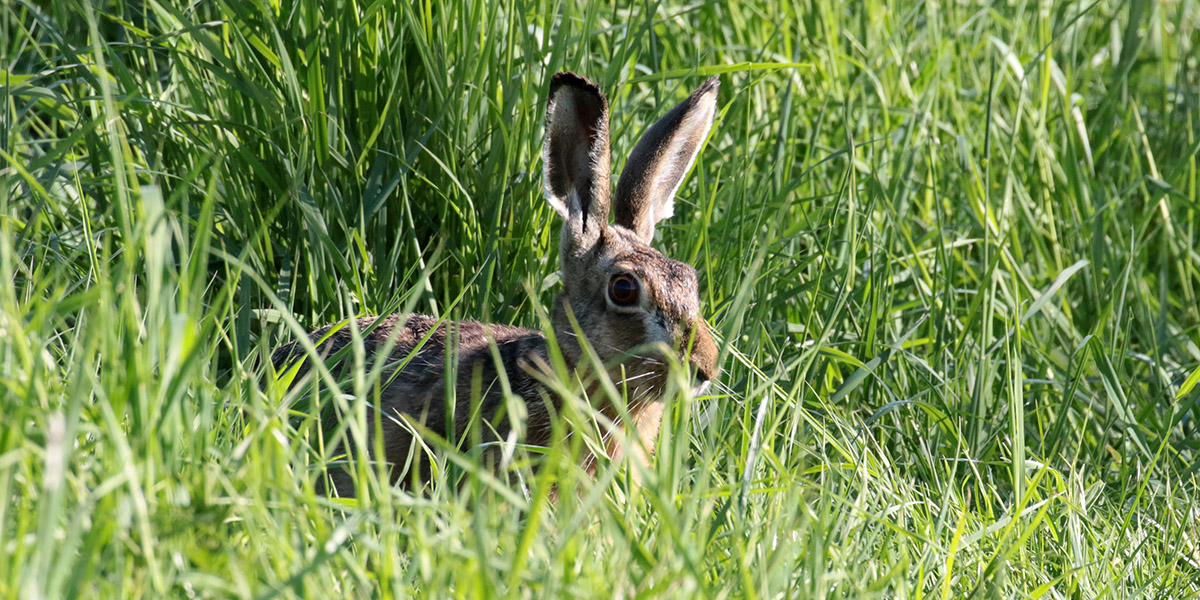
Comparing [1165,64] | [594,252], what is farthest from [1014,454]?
[1165,64]

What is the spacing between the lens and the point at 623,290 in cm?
400

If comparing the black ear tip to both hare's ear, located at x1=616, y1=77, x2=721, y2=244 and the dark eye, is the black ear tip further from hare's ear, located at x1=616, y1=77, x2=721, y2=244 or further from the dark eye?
the dark eye

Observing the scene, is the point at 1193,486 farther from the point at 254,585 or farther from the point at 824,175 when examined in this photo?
the point at 254,585

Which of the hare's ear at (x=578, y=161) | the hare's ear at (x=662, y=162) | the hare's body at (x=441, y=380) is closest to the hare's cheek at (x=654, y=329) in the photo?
the hare's body at (x=441, y=380)

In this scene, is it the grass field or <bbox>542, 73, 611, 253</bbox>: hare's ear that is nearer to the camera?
the grass field

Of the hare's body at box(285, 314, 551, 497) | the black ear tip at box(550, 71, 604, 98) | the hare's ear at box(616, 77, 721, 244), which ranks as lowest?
the hare's body at box(285, 314, 551, 497)

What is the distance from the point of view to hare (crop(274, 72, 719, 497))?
390 centimetres

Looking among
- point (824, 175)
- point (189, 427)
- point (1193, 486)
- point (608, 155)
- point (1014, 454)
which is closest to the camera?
point (189, 427)

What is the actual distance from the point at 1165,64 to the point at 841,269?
2867 mm

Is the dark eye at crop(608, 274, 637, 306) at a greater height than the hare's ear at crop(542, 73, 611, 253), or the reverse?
the hare's ear at crop(542, 73, 611, 253)

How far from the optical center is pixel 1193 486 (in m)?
3.79

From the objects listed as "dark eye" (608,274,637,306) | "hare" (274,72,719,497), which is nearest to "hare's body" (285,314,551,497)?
"hare" (274,72,719,497)

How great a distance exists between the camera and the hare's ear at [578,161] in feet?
13.4

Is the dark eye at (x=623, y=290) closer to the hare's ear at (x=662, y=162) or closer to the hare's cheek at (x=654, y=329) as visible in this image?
the hare's cheek at (x=654, y=329)
